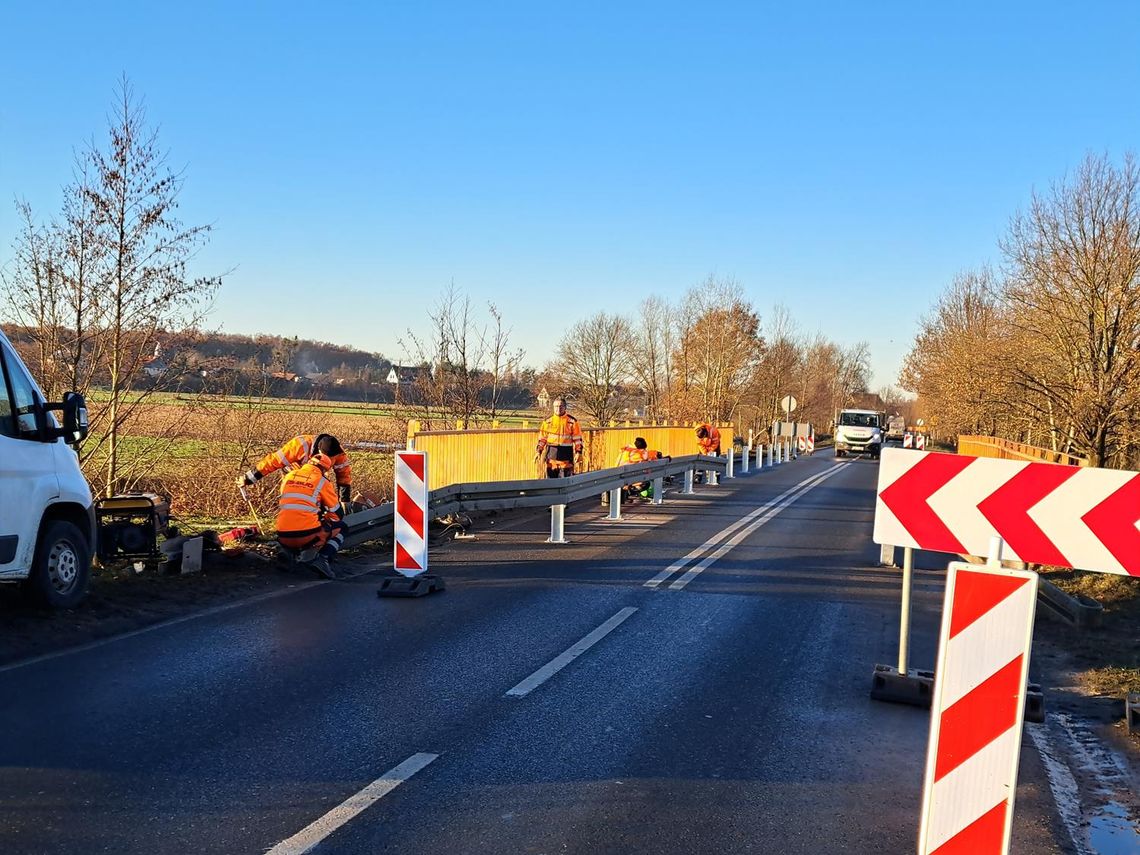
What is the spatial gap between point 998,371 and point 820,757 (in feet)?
66.1

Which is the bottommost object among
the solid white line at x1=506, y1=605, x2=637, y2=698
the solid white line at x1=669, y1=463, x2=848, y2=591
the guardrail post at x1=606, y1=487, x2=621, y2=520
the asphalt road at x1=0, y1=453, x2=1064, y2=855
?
the asphalt road at x1=0, y1=453, x2=1064, y2=855

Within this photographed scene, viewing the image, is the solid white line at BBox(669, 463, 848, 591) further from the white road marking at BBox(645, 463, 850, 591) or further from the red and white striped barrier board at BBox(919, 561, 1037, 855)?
the red and white striped barrier board at BBox(919, 561, 1037, 855)

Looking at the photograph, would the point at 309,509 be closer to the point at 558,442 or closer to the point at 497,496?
the point at 497,496

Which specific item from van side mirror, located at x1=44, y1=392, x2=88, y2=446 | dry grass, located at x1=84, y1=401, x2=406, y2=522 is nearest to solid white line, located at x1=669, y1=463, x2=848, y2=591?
van side mirror, located at x1=44, y1=392, x2=88, y2=446

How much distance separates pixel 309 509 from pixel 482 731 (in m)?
A: 5.40

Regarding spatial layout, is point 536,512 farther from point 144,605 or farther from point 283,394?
point 144,605

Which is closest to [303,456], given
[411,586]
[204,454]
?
[411,586]

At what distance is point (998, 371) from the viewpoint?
23.2 m

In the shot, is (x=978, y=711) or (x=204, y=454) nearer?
(x=978, y=711)

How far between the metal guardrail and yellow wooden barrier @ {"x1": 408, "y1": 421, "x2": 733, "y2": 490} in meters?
0.66

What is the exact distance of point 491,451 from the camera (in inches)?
689

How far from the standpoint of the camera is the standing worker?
1756 cm

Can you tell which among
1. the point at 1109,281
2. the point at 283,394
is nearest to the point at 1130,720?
the point at 283,394

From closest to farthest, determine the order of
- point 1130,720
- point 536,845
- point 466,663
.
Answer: point 536,845, point 1130,720, point 466,663
